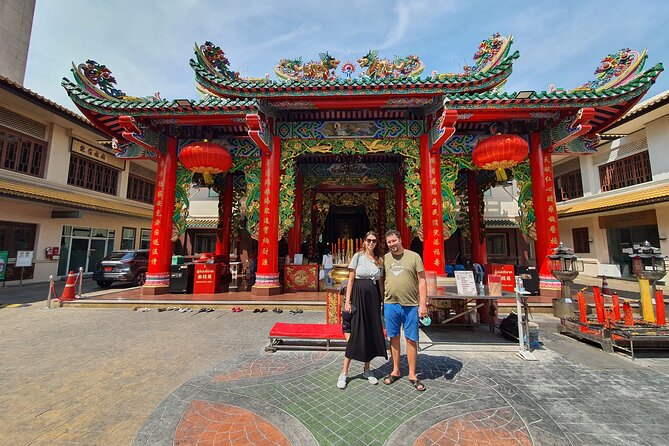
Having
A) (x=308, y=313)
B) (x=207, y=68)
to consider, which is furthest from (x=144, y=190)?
(x=308, y=313)

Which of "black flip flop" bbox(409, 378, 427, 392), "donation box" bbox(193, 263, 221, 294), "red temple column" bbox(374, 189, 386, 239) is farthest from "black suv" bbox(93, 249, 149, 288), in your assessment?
"black flip flop" bbox(409, 378, 427, 392)

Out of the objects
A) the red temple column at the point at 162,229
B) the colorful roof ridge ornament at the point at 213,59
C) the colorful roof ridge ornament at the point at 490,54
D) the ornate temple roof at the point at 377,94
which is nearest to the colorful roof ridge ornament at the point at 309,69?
the ornate temple roof at the point at 377,94

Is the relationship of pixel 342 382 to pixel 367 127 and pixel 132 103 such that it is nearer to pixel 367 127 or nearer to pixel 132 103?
pixel 367 127

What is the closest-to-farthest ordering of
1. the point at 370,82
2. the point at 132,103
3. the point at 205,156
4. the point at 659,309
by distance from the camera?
the point at 659,309, the point at 370,82, the point at 132,103, the point at 205,156

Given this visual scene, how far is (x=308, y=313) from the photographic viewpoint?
22.2ft

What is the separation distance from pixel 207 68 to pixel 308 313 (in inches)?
292

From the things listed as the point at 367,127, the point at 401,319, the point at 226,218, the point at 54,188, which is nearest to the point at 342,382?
the point at 401,319

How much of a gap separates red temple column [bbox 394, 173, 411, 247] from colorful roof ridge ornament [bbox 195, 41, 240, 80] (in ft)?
24.1

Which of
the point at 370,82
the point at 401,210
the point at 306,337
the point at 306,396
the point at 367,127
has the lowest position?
the point at 306,396

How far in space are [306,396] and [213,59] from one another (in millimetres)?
8925

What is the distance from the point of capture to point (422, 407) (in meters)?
2.66

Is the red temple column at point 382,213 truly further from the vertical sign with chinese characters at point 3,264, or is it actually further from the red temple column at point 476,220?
the vertical sign with chinese characters at point 3,264

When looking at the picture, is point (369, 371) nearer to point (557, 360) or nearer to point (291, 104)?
point (557, 360)

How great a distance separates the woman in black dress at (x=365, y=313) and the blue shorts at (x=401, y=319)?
0.37ft
